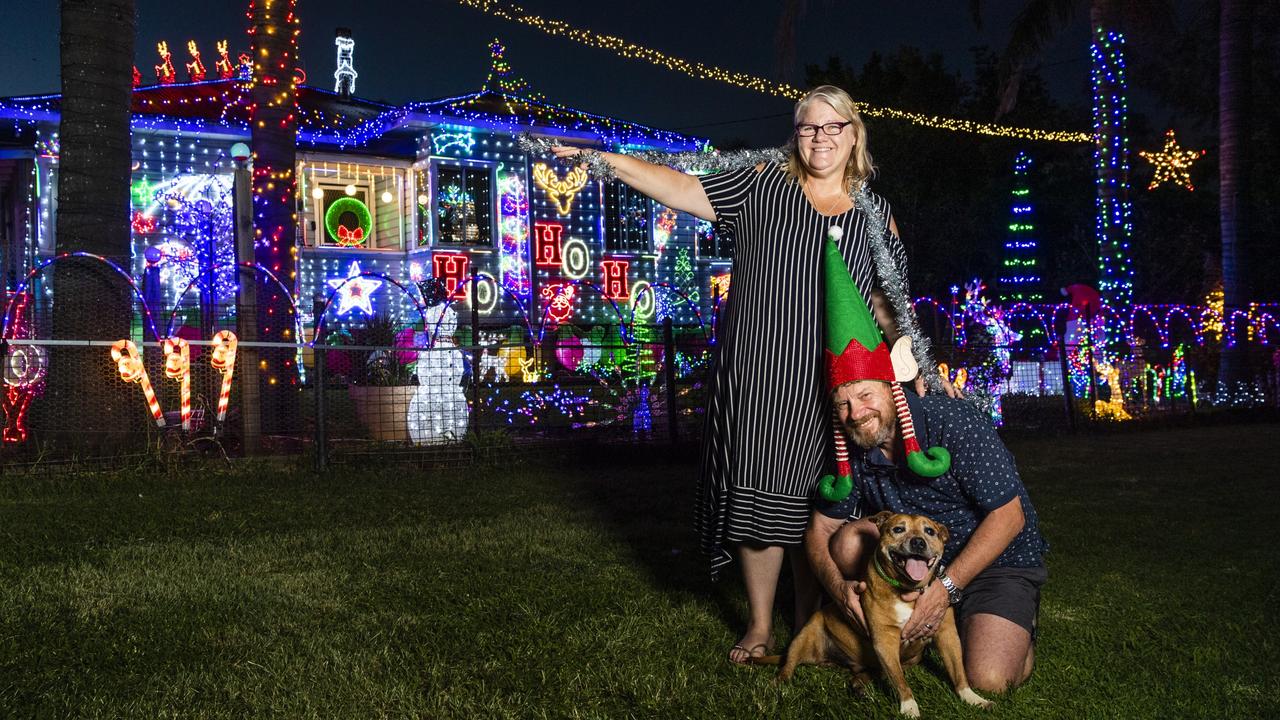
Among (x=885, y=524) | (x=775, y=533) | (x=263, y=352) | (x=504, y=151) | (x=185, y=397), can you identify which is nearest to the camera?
(x=885, y=524)

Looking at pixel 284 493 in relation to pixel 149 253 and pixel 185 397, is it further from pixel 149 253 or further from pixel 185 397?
pixel 149 253

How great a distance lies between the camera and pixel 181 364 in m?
8.43

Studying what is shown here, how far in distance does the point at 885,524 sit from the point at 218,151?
18011mm

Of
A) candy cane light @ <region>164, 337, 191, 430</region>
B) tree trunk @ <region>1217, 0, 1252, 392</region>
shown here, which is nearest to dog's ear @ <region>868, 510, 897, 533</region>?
candy cane light @ <region>164, 337, 191, 430</region>

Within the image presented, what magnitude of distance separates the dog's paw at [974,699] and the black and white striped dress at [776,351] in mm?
681

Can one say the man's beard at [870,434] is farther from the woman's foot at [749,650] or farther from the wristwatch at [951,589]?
the woman's foot at [749,650]

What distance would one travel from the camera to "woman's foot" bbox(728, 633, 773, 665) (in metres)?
3.48

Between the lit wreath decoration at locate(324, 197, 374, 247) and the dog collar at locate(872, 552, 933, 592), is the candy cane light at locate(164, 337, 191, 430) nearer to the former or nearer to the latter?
the dog collar at locate(872, 552, 933, 592)

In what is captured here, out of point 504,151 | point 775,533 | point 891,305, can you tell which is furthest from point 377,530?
point 504,151

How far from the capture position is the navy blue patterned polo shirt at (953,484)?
3.12 m

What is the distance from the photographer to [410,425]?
9.48 m

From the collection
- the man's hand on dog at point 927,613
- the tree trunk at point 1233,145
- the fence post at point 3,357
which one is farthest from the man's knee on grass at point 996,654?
the tree trunk at point 1233,145

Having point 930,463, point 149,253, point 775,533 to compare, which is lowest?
point 775,533

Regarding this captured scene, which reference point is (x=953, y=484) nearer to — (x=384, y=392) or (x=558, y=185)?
(x=384, y=392)
